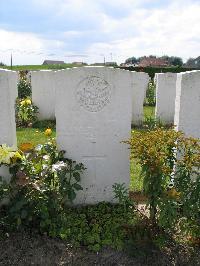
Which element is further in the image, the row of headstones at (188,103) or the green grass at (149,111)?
the green grass at (149,111)

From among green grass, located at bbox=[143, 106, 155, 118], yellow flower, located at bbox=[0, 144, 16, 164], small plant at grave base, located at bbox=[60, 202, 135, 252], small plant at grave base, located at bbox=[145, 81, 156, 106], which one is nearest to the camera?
small plant at grave base, located at bbox=[60, 202, 135, 252]

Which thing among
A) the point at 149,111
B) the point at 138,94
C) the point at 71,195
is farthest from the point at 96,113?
the point at 149,111

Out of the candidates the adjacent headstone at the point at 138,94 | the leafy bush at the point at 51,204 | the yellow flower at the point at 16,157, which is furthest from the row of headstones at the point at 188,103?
the adjacent headstone at the point at 138,94

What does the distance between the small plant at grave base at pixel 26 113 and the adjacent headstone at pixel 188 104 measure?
623cm

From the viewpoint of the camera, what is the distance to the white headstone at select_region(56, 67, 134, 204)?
4480 mm

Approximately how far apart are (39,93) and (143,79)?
9.53ft

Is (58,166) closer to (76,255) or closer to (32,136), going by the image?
(76,255)

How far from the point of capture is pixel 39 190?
12.7 ft

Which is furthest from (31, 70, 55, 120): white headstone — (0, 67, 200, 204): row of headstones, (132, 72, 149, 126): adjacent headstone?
(0, 67, 200, 204): row of headstones

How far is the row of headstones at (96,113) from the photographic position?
4.46 m

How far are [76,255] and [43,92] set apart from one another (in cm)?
715

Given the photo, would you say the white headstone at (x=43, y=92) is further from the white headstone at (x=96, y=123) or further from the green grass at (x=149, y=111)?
the white headstone at (x=96, y=123)

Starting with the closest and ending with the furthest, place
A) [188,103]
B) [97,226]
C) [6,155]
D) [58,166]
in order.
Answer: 1. [6,155]
2. [97,226]
3. [58,166]
4. [188,103]

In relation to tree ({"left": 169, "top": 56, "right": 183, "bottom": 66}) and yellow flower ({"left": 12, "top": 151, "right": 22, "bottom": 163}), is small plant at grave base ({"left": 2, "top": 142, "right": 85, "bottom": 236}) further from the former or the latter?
tree ({"left": 169, "top": 56, "right": 183, "bottom": 66})
